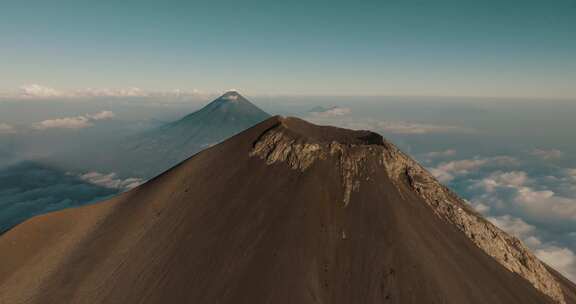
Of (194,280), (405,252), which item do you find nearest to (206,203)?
(194,280)

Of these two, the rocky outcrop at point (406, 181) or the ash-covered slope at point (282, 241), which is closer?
the ash-covered slope at point (282, 241)

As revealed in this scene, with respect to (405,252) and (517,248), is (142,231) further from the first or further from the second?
(517,248)

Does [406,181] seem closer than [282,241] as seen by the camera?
No

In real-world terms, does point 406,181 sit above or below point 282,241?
above
